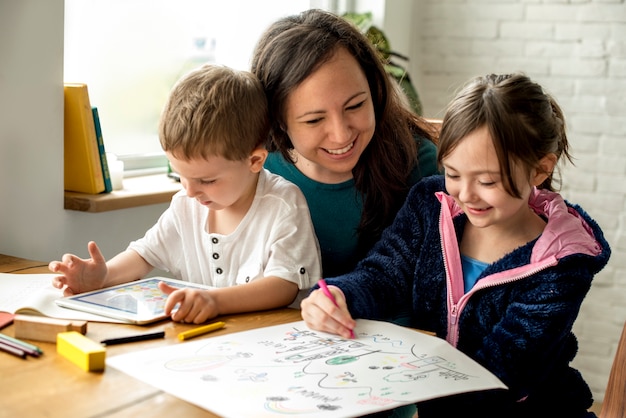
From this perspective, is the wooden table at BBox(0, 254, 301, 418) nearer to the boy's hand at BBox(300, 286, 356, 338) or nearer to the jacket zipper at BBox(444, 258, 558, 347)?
the boy's hand at BBox(300, 286, 356, 338)

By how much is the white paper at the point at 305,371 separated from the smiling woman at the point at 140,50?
5.00 ft

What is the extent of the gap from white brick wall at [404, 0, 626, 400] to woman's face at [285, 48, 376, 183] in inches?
81.9

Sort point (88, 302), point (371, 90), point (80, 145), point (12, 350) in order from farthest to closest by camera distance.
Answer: point (80, 145), point (371, 90), point (88, 302), point (12, 350)

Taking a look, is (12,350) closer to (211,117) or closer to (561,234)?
(211,117)

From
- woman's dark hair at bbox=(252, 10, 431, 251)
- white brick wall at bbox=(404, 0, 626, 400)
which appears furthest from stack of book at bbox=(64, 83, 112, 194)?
white brick wall at bbox=(404, 0, 626, 400)

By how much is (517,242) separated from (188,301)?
0.59 m

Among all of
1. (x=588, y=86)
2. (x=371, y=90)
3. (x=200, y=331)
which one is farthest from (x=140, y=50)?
(x=588, y=86)

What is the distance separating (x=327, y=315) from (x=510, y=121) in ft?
1.46

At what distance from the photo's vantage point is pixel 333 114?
1.69m

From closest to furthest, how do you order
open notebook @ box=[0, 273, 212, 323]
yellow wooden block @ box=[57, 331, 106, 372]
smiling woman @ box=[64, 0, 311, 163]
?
yellow wooden block @ box=[57, 331, 106, 372] → open notebook @ box=[0, 273, 212, 323] → smiling woman @ box=[64, 0, 311, 163]

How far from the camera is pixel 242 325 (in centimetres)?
136

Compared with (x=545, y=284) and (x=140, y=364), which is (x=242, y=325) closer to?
(x=140, y=364)

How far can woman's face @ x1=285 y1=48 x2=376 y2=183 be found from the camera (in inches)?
66.6

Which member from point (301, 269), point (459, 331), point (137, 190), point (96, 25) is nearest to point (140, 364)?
point (301, 269)
